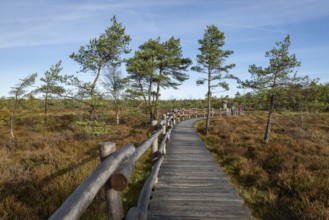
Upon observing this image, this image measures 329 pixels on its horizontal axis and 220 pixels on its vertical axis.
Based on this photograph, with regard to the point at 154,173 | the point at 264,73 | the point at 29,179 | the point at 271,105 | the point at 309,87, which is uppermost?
the point at 264,73

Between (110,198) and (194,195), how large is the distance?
9.06 ft

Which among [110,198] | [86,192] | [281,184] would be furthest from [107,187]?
[281,184]

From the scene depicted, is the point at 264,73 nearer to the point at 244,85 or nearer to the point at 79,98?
the point at 244,85

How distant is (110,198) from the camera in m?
2.40

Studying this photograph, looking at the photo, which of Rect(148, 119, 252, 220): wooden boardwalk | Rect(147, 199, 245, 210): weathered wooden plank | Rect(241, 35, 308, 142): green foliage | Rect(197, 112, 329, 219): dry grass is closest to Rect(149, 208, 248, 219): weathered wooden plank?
Rect(148, 119, 252, 220): wooden boardwalk

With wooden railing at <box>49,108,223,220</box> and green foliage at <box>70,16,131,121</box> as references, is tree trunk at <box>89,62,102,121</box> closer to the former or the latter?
green foliage at <box>70,16,131,121</box>

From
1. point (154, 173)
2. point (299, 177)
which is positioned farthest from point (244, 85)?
point (154, 173)

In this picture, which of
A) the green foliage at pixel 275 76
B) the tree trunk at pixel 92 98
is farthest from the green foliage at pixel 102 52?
the green foliage at pixel 275 76

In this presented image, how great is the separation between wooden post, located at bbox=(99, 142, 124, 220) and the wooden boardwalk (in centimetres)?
143

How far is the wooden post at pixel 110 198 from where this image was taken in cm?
240

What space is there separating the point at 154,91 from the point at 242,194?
971 inches

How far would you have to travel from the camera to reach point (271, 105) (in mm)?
16203

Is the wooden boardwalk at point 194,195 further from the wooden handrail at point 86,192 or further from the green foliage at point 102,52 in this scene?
the green foliage at point 102,52

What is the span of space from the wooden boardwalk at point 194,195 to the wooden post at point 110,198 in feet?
4.68
